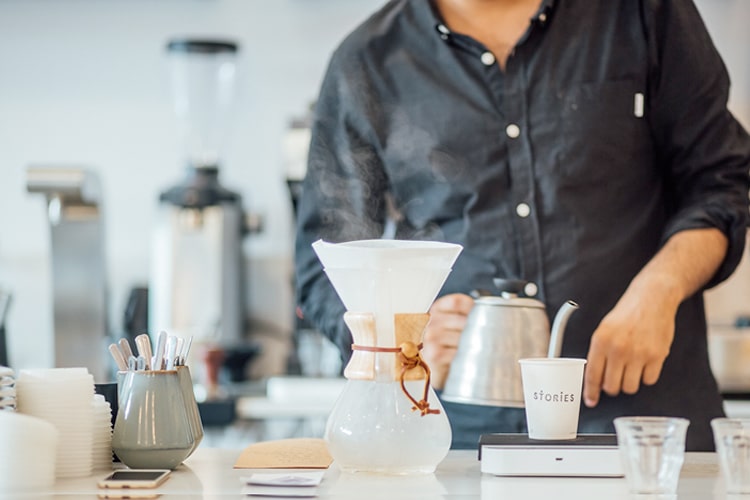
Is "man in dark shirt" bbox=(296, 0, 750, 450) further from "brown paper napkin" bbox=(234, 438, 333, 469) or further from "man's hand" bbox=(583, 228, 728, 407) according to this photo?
"brown paper napkin" bbox=(234, 438, 333, 469)

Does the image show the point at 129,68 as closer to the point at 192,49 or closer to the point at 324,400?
the point at 192,49

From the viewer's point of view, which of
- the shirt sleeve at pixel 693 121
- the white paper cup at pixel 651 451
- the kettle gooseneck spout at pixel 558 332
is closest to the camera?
the white paper cup at pixel 651 451

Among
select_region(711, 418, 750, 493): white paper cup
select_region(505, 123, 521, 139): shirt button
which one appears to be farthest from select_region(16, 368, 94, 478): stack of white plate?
select_region(505, 123, 521, 139): shirt button

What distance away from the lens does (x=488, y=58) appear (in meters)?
1.81

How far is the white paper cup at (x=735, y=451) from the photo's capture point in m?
1.10

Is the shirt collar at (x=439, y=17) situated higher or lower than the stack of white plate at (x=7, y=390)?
higher

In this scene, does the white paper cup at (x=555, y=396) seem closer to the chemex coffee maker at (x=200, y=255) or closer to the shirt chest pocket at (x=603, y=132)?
the shirt chest pocket at (x=603, y=132)

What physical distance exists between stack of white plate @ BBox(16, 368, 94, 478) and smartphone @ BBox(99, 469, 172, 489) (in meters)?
0.05

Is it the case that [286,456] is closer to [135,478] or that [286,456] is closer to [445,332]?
[135,478]

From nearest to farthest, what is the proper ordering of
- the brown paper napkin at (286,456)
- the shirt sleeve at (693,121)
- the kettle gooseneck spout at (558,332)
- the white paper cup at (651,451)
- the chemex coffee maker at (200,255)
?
the white paper cup at (651,451) < the brown paper napkin at (286,456) < the kettle gooseneck spout at (558,332) < the shirt sleeve at (693,121) < the chemex coffee maker at (200,255)

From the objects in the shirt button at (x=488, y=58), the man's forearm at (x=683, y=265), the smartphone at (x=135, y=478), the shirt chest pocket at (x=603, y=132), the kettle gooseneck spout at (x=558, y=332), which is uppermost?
the shirt button at (x=488, y=58)

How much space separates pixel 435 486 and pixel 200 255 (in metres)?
2.28

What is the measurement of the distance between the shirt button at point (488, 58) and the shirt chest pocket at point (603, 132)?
119 mm

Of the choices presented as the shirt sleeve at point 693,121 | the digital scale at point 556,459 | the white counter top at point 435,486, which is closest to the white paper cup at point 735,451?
the white counter top at point 435,486
